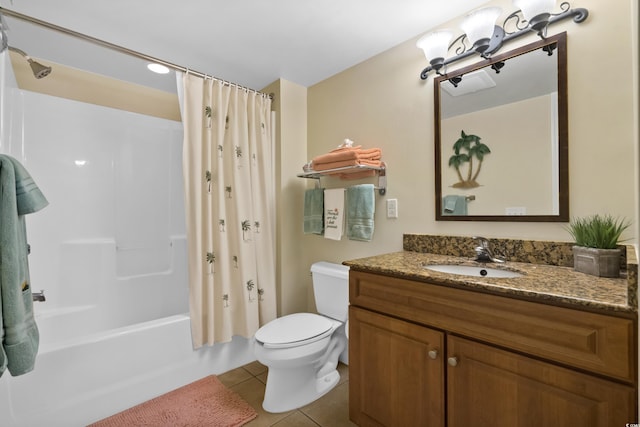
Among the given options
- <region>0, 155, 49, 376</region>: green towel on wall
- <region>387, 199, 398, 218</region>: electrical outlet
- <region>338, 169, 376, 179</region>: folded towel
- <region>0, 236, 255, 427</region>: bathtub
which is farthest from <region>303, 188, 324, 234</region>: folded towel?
<region>0, 155, 49, 376</region>: green towel on wall

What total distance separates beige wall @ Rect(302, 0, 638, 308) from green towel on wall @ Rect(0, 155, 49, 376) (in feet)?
5.16

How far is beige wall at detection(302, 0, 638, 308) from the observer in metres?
1.10

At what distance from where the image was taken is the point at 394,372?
3.88ft

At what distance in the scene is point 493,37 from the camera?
1367 mm

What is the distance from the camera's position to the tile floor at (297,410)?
4.84 feet

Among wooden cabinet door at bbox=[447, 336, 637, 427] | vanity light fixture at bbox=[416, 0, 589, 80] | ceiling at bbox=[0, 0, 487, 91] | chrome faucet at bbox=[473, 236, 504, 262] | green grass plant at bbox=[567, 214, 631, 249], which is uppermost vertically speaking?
ceiling at bbox=[0, 0, 487, 91]

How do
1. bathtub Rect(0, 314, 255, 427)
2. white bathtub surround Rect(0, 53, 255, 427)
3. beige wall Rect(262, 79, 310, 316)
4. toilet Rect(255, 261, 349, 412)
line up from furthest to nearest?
beige wall Rect(262, 79, 310, 316), toilet Rect(255, 261, 349, 412), white bathtub surround Rect(0, 53, 255, 427), bathtub Rect(0, 314, 255, 427)

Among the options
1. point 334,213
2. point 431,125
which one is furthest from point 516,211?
point 334,213

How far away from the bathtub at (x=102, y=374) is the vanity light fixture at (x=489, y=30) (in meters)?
2.13

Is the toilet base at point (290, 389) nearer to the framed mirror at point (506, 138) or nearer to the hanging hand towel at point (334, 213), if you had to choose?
the hanging hand towel at point (334, 213)

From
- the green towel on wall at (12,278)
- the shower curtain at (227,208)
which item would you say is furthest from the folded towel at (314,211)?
the green towel on wall at (12,278)

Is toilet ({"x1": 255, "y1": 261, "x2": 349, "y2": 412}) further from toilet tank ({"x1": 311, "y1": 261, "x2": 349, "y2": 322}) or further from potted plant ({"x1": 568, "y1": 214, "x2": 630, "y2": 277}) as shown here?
potted plant ({"x1": 568, "y1": 214, "x2": 630, "y2": 277})

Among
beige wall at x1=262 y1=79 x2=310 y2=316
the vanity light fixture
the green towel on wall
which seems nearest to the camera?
the green towel on wall

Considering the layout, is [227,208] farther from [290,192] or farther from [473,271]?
[473,271]
